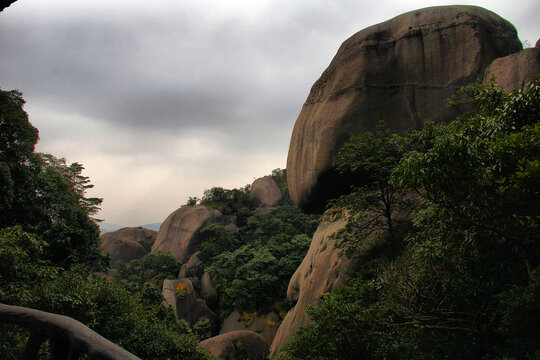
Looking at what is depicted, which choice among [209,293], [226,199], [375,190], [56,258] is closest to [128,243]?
[226,199]

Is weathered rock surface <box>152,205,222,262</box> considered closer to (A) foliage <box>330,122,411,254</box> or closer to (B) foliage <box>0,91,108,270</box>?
(B) foliage <box>0,91,108,270</box>

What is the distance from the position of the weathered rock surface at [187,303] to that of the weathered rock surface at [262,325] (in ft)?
4.53

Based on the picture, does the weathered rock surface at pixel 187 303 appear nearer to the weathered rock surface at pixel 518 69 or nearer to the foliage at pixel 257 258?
the foliage at pixel 257 258

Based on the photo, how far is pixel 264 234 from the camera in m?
22.4

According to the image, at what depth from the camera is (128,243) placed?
2767cm

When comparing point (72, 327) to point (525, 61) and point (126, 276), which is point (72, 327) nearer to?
point (525, 61)

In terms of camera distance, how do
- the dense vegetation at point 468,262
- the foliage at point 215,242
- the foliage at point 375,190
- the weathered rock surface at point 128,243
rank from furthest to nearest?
the weathered rock surface at point 128,243 → the foliage at point 215,242 → the foliage at point 375,190 → the dense vegetation at point 468,262

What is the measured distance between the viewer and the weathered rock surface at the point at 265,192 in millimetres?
29045

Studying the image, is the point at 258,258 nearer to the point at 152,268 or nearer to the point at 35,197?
the point at 152,268

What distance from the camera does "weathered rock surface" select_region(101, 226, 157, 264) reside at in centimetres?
2678

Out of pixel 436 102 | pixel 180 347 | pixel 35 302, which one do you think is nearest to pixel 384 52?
pixel 436 102

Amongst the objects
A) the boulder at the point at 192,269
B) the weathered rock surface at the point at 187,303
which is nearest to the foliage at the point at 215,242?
the boulder at the point at 192,269

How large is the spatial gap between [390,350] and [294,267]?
12.6 metres

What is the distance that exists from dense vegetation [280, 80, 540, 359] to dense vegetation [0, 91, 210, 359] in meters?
4.43
